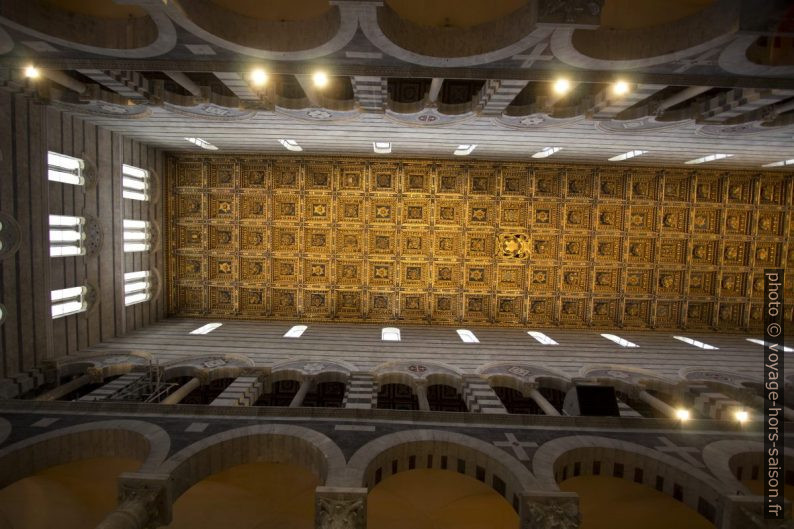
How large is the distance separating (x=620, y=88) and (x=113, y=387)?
19.6m

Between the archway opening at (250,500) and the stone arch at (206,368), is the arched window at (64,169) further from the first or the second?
the archway opening at (250,500)

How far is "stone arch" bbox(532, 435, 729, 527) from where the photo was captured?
10.4 m

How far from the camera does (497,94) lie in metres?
12.8

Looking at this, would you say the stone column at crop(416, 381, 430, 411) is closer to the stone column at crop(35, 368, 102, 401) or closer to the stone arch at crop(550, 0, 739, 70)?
the stone arch at crop(550, 0, 739, 70)

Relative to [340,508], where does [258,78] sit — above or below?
above

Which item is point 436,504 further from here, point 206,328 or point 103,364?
point 206,328

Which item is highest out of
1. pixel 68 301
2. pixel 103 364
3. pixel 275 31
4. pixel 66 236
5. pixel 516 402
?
pixel 275 31

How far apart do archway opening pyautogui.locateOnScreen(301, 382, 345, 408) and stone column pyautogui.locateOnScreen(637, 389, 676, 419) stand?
1168 cm

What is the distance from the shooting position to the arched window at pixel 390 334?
19.6m

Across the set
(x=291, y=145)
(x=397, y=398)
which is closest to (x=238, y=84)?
(x=291, y=145)

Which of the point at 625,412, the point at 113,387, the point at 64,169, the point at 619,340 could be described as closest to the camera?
the point at 625,412

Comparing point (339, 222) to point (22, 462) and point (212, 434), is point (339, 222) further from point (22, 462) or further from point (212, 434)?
point (22, 462)

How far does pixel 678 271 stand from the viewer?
2281 centimetres

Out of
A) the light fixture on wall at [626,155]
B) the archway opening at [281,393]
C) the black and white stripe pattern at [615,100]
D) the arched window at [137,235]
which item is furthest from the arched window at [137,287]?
the light fixture on wall at [626,155]
